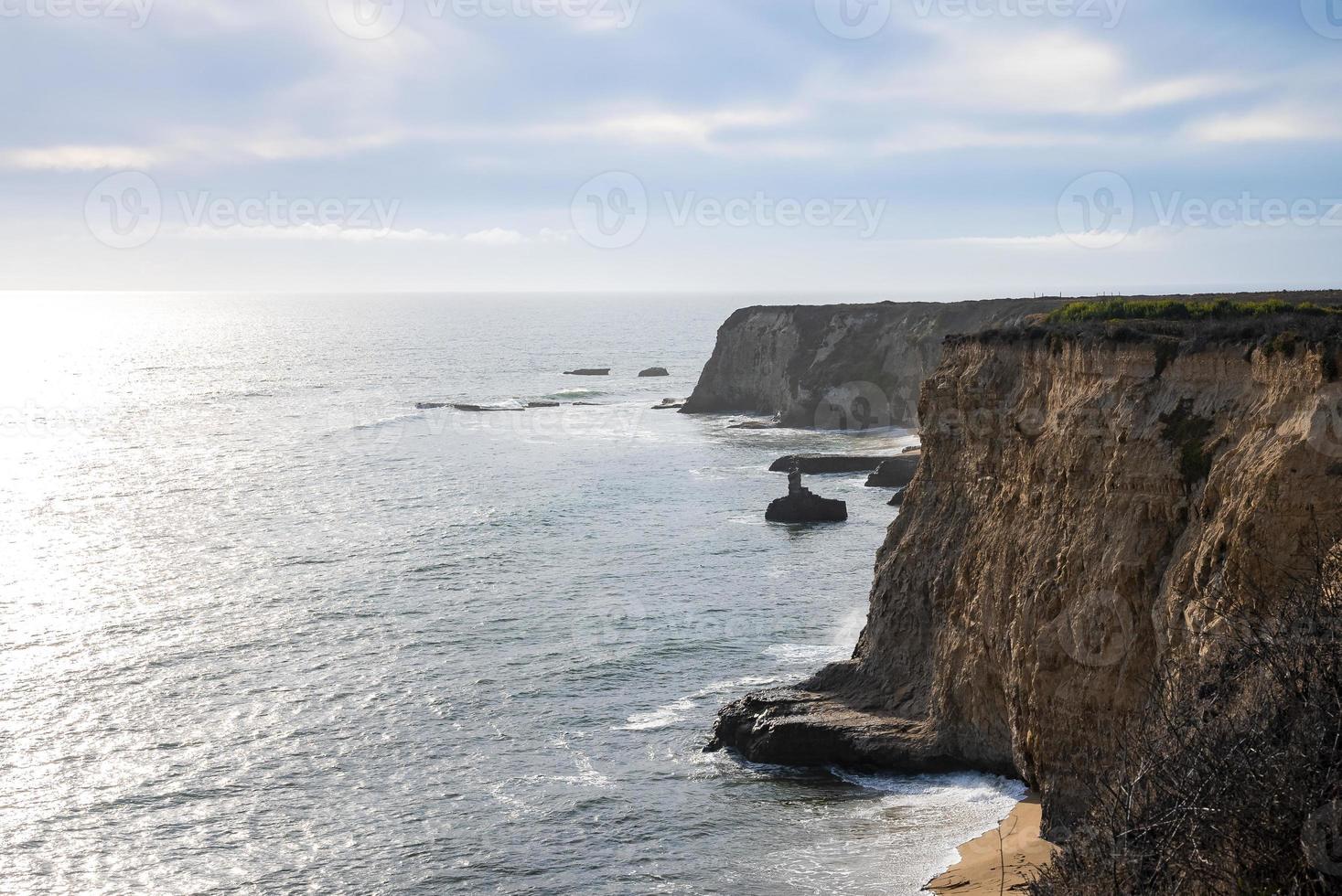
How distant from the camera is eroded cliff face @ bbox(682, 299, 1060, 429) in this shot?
326 ft

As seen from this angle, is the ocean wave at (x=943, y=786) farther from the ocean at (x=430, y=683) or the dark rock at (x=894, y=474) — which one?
the dark rock at (x=894, y=474)

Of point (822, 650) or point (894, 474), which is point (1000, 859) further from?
point (894, 474)

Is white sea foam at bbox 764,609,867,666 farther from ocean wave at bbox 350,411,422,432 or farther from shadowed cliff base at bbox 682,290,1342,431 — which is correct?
ocean wave at bbox 350,411,422,432

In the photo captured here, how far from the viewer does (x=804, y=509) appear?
209ft

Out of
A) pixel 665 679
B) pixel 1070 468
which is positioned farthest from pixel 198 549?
pixel 1070 468

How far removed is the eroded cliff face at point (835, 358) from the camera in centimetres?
9944

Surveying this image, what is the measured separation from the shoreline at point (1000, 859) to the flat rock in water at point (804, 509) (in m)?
37.6

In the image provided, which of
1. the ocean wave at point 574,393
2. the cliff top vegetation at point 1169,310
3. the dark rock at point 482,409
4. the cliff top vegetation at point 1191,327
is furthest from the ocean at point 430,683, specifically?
the ocean wave at point 574,393

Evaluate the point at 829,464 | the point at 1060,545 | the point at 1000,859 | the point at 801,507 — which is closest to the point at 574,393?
the point at 829,464

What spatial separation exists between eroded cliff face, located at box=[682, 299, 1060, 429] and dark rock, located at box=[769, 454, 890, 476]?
1620 centimetres

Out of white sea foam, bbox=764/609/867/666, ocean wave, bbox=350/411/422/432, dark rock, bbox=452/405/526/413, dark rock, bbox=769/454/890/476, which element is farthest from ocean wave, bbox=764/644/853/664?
dark rock, bbox=452/405/526/413

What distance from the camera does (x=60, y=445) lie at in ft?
342

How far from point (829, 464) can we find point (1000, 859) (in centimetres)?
5840

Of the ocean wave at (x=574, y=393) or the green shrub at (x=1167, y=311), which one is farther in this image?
the ocean wave at (x=574, y=393)
